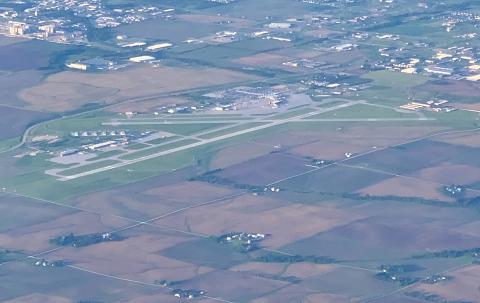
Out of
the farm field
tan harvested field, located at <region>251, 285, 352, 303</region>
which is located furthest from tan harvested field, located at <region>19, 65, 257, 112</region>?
tan harvested field, located at <region>251, 285, 352, 303</region>

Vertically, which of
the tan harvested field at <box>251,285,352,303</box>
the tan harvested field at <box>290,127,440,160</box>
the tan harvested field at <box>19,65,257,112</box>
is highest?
the tan harvested field at <box>251,285,352,303</box>

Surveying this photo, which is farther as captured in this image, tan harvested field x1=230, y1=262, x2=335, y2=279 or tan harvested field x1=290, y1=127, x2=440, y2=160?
tan harvested field x1=290, y1=127, x2=440, y2=160

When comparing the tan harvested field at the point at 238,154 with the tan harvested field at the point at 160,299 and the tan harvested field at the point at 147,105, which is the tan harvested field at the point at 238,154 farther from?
the tan harvested field at the point at 160,299

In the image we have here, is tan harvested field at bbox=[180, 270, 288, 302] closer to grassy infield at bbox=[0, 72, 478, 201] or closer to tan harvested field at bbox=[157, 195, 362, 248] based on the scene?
tan harvested field at bbox=[157, 195, 362, 248]

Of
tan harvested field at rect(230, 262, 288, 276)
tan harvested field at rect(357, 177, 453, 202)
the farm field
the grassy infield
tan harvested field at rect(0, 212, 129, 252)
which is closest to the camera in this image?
tan harvested field at rect(230, 262, 288, 276)

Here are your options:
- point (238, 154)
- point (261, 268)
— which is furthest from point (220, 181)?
point (261, 268)

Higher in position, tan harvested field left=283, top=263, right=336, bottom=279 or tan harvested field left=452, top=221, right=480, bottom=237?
tan harvested field left=283, top=263, right=336, bottom=279

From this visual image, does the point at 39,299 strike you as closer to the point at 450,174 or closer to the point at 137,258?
the point at 137,258
